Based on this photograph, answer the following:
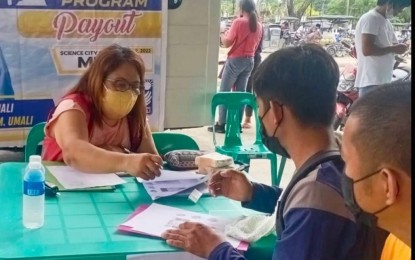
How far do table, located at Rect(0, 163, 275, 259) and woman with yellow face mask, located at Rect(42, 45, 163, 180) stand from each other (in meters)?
0.21

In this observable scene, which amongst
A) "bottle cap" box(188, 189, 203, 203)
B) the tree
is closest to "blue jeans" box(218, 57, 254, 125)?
"bottle cap" box(188, 189, 203, 203)

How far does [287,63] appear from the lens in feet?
5.28

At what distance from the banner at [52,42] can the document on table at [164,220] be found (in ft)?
8.27

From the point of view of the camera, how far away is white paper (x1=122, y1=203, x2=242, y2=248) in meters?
1.79

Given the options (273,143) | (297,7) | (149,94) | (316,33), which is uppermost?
(297,7)

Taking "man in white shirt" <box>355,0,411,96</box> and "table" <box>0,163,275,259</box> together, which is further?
"man in white shirt" <box>355,0,411,96</box>

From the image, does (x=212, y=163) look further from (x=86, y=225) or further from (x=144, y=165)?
(x=86, y=225)

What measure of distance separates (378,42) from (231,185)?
111 inches

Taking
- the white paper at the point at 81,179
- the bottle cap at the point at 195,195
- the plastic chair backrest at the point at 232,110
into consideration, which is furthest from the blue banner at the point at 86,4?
the bottle cap at the point at 195,195

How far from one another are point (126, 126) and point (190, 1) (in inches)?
81.2

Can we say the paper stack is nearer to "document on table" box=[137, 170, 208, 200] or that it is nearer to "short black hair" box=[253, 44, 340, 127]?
"document on table" box=[137, 170, 208, 200]

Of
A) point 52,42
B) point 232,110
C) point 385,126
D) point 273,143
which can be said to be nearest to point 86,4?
point 52,42

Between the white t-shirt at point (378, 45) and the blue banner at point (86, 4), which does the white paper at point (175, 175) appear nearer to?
the blue banner at point (86, 4)

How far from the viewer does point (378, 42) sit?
4480mm
